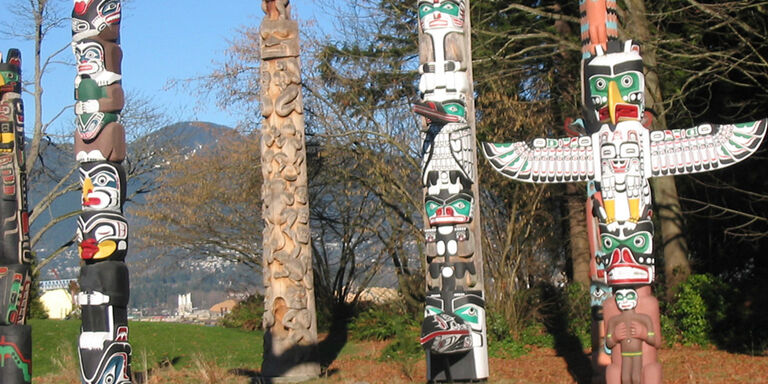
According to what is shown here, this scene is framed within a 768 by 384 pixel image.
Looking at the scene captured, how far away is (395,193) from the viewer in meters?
18.5

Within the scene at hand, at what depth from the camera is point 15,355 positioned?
381 inches

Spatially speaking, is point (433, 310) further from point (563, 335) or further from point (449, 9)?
point (563, 335)

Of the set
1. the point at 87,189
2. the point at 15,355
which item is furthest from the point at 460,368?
the point at 15,355

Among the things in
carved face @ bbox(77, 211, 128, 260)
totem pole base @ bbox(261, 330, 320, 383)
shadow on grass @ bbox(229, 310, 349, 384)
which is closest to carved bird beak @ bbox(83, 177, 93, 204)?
carved face @ bbox(77, 211, 128, 260)

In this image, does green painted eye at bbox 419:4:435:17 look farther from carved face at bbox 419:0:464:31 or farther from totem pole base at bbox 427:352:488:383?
totem pole base at bbox 427:352:488:383

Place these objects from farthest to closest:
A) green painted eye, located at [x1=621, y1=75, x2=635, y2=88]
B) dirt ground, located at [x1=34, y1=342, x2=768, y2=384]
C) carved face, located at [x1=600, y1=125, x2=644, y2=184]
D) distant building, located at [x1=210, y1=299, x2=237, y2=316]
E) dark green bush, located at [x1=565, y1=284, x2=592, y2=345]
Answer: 1. distant building, located at [x1=210, y1=299, x2=237, y2=316]
2. dark green bush, located at [x1=565, y1=284, x2=592, y2=345]
3. dirt ground, located at [x1=34, y1=342, x2=768, y2=384]
4. green painted eye, located at [x1=621, y1=75, x2=635, y2=88]
5. carved face, located at [x1=600, y1=125, x2=644, y2=184]

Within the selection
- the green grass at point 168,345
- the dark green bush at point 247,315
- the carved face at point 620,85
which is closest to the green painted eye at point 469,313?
the carved face at point 620,85

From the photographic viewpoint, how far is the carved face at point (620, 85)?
787 centimetres

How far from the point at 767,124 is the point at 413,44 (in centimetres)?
1194

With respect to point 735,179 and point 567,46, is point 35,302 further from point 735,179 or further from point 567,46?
point 735,179

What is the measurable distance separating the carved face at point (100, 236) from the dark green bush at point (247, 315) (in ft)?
42.1

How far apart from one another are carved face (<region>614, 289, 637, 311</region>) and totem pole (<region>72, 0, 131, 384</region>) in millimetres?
4634

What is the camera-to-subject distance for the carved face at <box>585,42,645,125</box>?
7.87 metres

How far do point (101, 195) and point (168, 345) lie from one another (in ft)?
31.8
